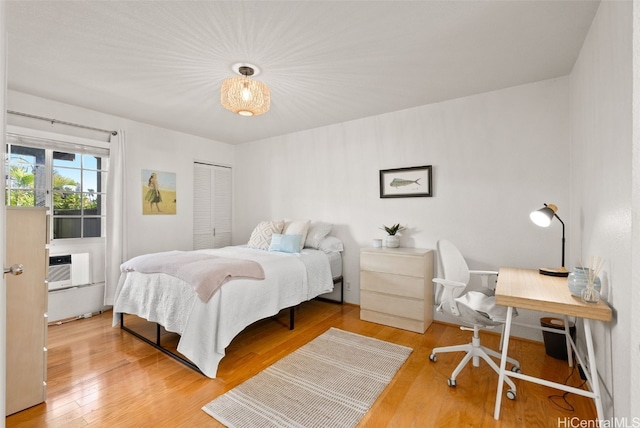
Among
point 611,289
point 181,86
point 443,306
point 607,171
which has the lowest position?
point 443,306

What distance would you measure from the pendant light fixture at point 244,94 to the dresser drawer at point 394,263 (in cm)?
197

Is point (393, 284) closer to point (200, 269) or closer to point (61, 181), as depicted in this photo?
point (200, 269)

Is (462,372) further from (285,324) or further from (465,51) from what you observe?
(465,51)

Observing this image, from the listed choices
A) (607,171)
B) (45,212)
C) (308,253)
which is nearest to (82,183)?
(45,212)

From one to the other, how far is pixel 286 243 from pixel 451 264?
79.7 inches

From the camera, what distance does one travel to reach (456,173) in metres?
3.22

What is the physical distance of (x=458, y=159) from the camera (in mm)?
3205

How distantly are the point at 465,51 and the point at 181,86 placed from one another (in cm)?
256

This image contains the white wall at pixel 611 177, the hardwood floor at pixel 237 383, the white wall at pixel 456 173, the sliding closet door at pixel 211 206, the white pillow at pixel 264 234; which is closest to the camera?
the white wall at pixel 611 177

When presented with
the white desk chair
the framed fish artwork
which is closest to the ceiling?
the framed fish artwork

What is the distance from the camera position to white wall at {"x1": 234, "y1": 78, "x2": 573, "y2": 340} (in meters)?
2.77

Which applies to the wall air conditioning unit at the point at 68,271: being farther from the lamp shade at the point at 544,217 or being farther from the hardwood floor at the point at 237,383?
the lamp shade at the point at 544,217

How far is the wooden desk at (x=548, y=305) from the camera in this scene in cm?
150

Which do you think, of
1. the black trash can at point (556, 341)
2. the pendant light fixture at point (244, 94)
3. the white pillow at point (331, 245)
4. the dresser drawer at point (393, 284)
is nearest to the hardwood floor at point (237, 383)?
the black trash can at point (556, 341)
